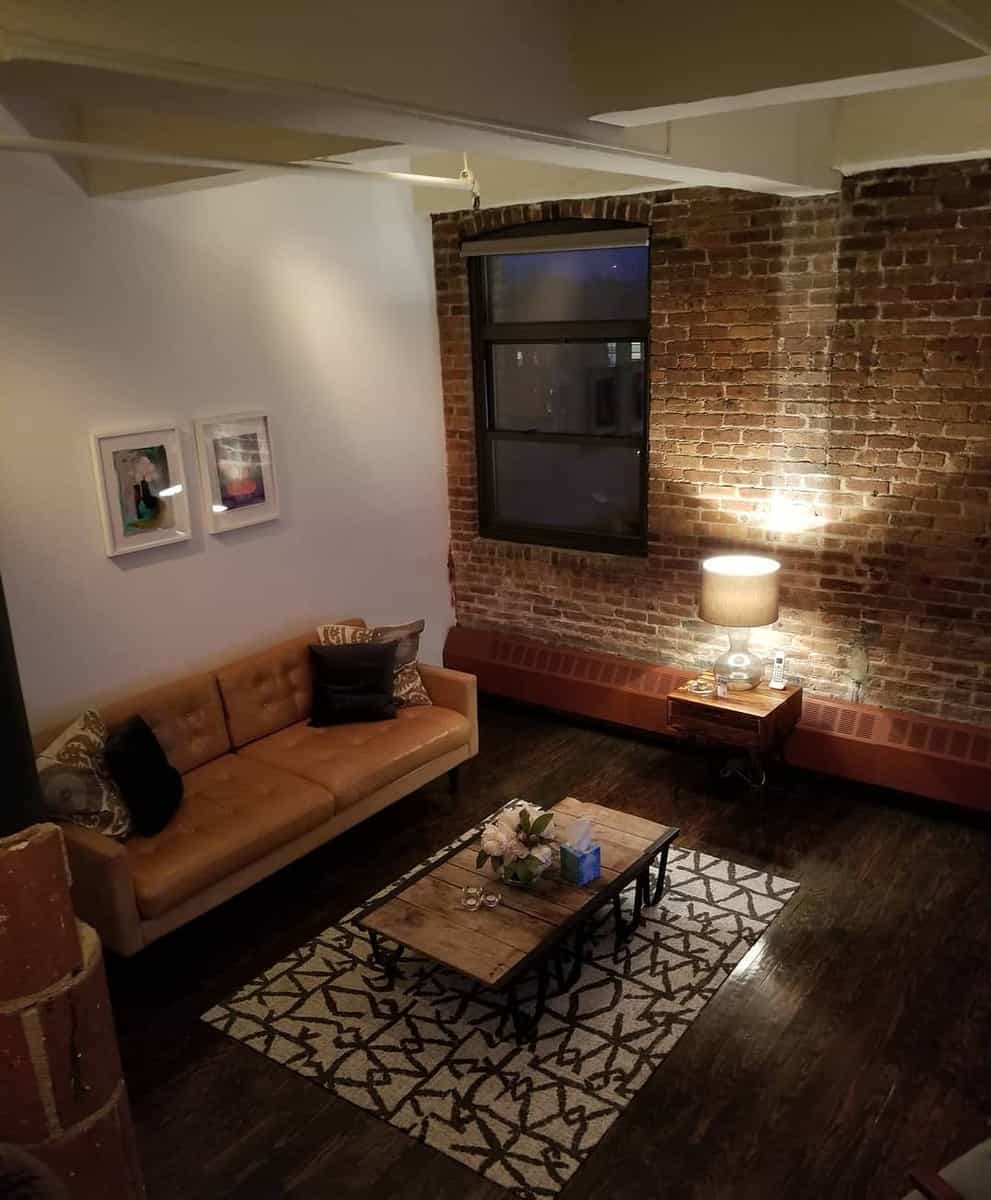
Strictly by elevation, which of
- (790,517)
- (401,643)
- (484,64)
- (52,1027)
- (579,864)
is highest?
(484,64)

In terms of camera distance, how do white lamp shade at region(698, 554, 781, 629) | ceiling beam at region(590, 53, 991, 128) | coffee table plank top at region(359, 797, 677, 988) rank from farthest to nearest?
white lamp shade at region(698, 554, 781, 629) < coffee table plank top at region(359, 797, 677, 988) < ceiling beam at region(590, 53, 991, 128)

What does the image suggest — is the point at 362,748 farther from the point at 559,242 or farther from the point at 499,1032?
the point at 559,242

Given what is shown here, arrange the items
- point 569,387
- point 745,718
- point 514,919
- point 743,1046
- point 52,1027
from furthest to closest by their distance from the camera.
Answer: point 569,387 < point 745,718 < point 514,919 < point 743,1046 < point 52,1027

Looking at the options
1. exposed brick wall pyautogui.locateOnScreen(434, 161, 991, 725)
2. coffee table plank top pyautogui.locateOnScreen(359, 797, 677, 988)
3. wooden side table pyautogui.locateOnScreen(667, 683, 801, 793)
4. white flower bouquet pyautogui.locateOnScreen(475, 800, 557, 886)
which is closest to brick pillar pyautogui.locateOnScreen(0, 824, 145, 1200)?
coffee table plank top pyautogui.locateOnScreen(359, 797, 677, 988)

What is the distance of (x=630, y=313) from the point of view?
542cm

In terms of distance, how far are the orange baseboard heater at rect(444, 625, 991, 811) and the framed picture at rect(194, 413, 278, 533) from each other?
73.1 inches

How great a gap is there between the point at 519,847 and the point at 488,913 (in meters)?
0.26

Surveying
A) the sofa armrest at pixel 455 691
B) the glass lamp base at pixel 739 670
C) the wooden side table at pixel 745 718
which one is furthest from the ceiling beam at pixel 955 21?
the sofa armrest at pixel 455 691

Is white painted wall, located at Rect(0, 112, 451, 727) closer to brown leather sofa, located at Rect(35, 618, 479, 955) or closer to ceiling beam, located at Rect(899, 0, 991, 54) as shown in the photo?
brown leather sofa, located at Rect(35, 618, 479, 955)

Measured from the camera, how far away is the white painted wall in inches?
157

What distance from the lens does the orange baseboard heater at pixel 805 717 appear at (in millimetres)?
4668

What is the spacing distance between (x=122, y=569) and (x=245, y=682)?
2.57 ft

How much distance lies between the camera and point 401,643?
16.6 ft

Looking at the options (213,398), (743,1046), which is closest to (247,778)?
(213,398)
